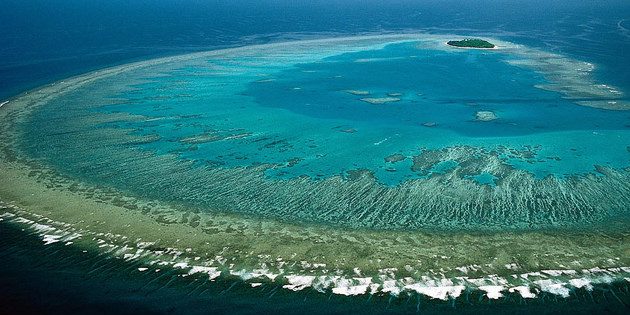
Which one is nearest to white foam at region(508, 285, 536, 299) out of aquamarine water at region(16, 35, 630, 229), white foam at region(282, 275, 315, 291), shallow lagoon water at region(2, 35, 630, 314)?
shallow lagoon water at region(2, 35, 630, 314)

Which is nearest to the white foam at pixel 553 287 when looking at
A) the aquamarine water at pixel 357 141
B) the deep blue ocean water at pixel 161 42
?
the deep blue ocean water at pixel 161 42

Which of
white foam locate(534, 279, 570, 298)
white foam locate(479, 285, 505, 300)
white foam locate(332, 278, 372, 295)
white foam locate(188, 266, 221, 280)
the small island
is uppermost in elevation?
the small island

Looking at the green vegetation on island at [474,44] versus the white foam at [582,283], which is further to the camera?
the green vegetation on island at [474,44]

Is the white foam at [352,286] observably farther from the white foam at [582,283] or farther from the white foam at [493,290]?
the white foam at [582,283]

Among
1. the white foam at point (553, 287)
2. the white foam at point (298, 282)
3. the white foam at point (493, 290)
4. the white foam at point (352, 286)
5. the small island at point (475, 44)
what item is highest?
the small island at point (475, 44)

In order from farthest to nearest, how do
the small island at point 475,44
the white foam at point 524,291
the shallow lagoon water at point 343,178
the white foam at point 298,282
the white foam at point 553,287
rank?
the small island at point 475,44 → the shallow lagoon water at point 343,178 → the white foam at point 298,282 → the white foam at point 553,287 → the white foam at point 524,291

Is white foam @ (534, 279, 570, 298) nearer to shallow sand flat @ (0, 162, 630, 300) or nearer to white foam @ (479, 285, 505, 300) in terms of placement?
shallow sand flat @ (0, 162, 630, 300)

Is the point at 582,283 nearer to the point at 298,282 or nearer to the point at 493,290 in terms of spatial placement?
the point at 493,290

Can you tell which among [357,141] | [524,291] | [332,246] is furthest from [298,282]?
[357,141]

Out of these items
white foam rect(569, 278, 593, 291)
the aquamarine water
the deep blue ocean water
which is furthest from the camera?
the aquamarine water
